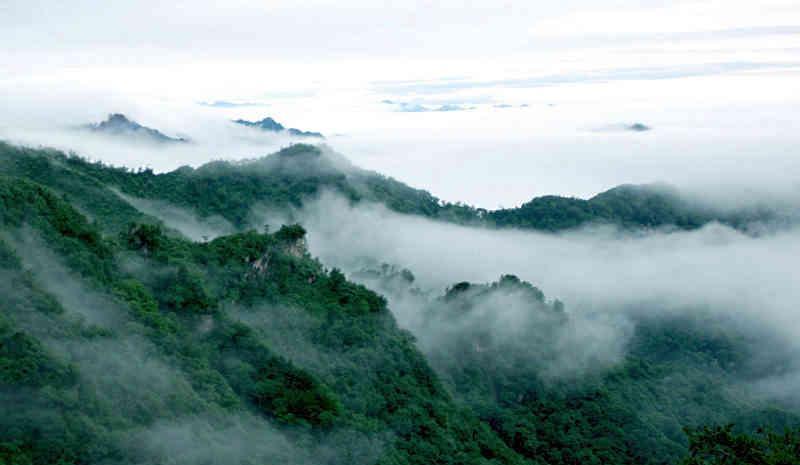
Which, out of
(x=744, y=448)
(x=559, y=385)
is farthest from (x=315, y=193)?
(x=744, y=448)

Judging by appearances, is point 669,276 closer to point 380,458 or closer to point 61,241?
point 380,458

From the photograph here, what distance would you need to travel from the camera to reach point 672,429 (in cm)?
5369

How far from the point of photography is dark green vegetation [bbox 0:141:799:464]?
24.7 meters

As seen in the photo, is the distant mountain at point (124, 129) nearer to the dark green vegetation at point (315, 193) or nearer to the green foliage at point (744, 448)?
the dark green vegetation at point (315, 193)

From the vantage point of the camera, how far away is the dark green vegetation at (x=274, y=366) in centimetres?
2466

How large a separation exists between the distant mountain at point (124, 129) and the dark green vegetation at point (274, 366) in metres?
65.9

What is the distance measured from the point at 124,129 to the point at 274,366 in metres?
119

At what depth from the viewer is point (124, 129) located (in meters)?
142

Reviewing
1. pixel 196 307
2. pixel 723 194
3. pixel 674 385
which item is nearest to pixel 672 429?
pixel 674 385

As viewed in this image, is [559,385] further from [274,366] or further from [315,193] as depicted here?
[315,193]

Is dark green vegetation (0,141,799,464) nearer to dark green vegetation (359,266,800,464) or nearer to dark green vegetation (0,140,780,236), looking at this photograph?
dark green vegetation (359,266,800,464)

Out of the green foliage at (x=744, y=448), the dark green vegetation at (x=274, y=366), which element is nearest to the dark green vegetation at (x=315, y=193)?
the dark green vegetation at (x=274, y=366)

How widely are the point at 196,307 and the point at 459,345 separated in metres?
27.2

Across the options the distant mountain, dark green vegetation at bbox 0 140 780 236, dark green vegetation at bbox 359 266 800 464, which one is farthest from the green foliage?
the distant mountain
